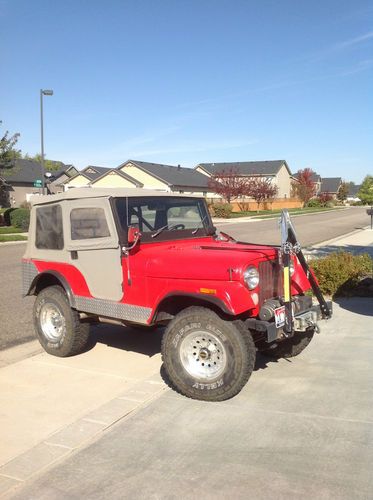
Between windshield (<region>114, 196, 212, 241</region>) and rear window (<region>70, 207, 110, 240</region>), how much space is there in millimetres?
196

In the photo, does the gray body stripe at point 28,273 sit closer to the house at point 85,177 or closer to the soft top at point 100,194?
the soft top at point 100,194

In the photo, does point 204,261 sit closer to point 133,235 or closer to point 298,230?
point 133,235

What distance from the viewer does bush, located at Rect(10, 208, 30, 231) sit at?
91.6 feet

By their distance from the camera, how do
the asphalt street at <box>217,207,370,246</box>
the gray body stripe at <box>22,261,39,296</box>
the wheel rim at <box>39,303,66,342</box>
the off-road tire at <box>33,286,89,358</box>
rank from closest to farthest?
the off-road tire at <box>33,286,89,358</box>, the wheel rim at <box>39,303,66,342</box>, the gray body stripe at <box>22,261,39,296</box>, the asphalt street at <box>217,207,370,246</box>

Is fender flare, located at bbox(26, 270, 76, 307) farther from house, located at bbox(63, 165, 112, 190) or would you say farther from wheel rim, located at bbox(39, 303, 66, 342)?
house, located at bbox(63, 165, 112, 190)

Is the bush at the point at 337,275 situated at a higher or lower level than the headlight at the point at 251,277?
lower

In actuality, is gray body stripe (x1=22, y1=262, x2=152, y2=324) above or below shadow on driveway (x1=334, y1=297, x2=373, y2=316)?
above

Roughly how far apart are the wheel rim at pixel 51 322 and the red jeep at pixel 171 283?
2 cm

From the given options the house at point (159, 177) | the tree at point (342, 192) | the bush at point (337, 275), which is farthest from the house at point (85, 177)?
the tree at point (342, 192)

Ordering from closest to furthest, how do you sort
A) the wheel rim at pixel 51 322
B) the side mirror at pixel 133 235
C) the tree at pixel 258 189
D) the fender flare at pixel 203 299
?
the fender flare at pixel 203 299
the side mirror at pixel 133 235
the wheel rim at pixel 51 322
the tree at pixel 258 189

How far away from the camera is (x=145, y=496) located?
2930mm

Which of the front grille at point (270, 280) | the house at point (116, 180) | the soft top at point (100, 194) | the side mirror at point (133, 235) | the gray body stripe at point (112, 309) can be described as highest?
the house at point (116, 180)

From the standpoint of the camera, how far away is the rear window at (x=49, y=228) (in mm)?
5574

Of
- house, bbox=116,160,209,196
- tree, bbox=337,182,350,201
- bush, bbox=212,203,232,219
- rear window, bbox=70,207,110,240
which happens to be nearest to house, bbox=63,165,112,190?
house, bbox=116,160,209,196
